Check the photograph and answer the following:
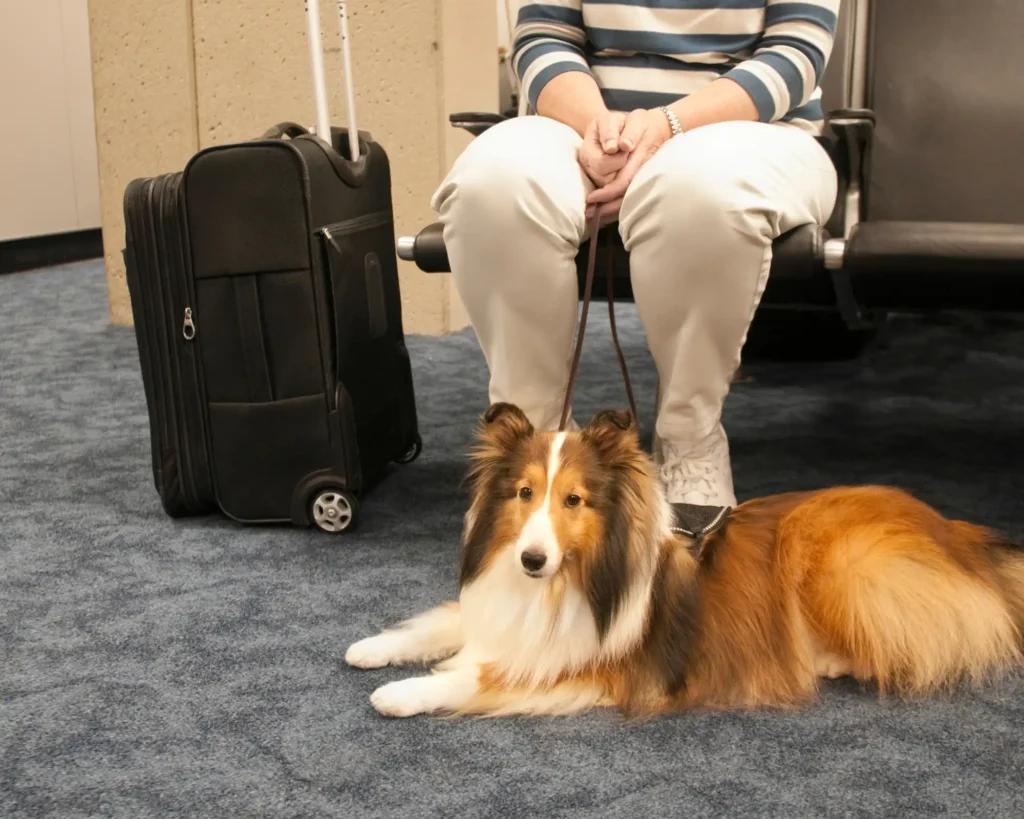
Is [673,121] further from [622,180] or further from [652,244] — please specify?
[652,244]

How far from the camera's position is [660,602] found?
1.35 metres

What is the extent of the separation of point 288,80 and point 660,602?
2.75 m

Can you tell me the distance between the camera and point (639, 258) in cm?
163

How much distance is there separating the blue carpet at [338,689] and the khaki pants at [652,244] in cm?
42

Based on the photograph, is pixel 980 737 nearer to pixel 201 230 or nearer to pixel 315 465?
pixel 315 465

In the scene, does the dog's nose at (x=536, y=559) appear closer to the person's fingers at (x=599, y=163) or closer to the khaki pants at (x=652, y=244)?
the khaki pants at (x=652, y=244)

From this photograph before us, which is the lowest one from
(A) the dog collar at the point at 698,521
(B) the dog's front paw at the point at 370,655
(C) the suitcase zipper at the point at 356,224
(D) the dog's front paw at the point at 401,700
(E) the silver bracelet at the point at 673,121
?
(B) the dog's front paw at the point at 370,655

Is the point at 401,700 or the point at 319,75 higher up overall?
the point at 319,75

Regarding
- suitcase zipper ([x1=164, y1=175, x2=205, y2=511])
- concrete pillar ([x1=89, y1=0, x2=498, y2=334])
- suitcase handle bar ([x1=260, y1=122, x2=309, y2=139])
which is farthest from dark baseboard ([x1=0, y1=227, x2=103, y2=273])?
suitcase zipper ([x1=164, y1=175, x2=205, y2=511])

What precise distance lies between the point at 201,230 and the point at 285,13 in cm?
196

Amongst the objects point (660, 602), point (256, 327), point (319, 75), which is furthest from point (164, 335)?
point (660, 602)

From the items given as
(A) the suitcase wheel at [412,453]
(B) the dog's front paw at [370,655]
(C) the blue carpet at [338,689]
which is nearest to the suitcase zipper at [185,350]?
(C) the blue carpet at [338,689]

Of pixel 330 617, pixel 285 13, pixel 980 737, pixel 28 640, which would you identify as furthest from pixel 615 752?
pixel 285 13

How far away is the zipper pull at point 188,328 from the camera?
6.22 ft
